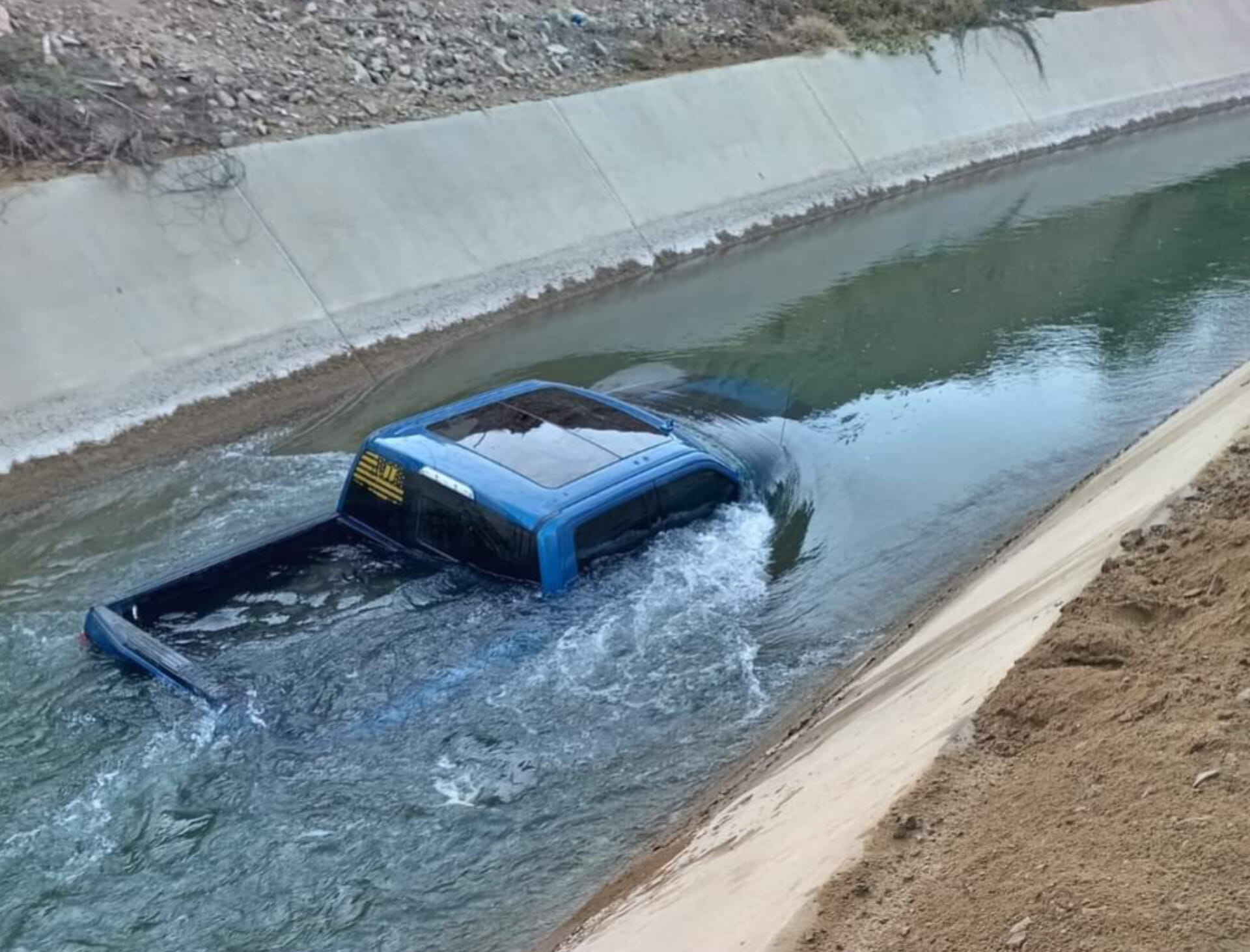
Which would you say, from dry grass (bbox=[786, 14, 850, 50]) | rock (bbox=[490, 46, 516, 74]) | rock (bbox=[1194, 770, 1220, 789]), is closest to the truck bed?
rock (bbox=[1194, 770, 1220, 789])

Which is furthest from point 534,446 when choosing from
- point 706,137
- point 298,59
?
point 706,137

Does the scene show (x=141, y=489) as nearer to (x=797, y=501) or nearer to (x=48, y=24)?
(x=797, y=501)

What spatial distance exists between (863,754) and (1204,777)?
1.88 m

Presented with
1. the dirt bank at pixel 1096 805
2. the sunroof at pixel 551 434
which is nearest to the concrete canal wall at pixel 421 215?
the sunroof at pixel 551 434

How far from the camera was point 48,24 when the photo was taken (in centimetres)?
1519

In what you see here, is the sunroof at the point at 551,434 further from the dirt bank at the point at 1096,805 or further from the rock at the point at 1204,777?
the rock at the point at 1204,777

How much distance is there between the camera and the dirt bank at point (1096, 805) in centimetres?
384

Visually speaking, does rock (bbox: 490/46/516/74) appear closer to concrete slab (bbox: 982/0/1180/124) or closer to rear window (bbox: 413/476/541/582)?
rear window (bbox: 413/476/541/582)

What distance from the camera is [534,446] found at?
8430 mm

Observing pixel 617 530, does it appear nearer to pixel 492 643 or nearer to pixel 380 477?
pixel 492 643

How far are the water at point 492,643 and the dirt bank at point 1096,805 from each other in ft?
7.96

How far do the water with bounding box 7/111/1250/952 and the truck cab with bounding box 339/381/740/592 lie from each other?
23 centimetres

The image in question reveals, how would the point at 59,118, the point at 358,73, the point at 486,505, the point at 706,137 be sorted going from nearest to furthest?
the point at 486,505 → the point at 59,118 → the point at 358,73 → the point at 706,137

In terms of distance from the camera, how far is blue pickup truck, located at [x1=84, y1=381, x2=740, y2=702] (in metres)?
7.70
